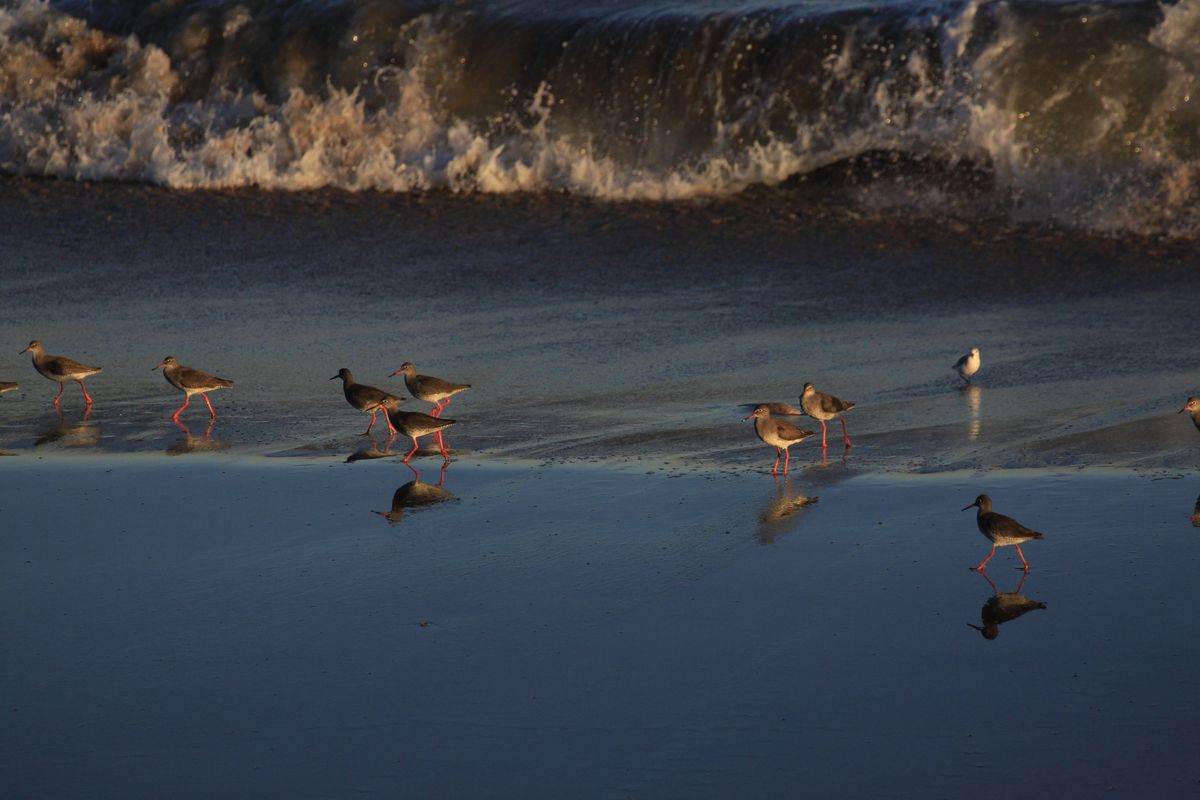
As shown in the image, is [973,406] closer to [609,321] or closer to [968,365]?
[968,365]

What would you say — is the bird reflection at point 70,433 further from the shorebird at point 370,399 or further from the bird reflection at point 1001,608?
the bird reflection at point 1001,608

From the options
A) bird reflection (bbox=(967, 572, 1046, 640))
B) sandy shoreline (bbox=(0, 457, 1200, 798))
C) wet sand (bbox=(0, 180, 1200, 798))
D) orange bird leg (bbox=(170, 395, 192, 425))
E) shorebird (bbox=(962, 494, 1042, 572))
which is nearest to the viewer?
sandy shoreline (bbox=(0, 457, 1200, 798))

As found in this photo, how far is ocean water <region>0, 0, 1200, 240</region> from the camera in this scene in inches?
591

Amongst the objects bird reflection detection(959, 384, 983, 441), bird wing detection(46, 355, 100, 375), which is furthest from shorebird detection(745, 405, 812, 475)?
bird wing detection(46, 355, 100, 375)

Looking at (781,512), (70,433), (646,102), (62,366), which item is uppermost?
(646,102)

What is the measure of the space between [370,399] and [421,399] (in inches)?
17.6

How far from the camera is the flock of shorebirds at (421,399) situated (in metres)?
8.48

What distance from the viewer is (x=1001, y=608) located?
618 cm

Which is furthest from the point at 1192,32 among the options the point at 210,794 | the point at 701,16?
the point at 210,794

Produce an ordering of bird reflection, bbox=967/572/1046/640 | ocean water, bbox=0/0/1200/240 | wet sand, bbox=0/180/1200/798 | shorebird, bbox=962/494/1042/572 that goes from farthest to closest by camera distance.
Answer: ocean water, bbox=0/0/1200/240 < shorebird, bbox=962/494/1042/572 < bird reflection, bbox=967/572/1046/640 < wet sand, bbox=0/180/1200/798

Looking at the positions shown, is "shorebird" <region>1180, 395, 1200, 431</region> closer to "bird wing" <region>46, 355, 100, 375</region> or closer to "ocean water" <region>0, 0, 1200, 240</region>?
"ocean water" <region>0, 0, 1200, 240</region>

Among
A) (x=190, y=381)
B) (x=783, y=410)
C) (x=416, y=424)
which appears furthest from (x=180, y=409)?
(x=783, y=410)

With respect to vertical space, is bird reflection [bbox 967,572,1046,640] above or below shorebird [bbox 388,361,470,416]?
below

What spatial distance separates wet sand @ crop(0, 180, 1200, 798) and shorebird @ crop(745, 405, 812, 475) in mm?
142
